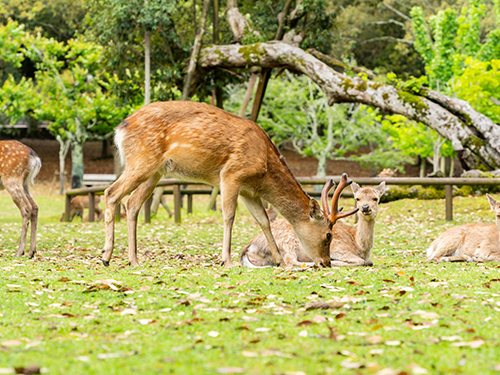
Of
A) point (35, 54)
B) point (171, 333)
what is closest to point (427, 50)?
point (35, 54)

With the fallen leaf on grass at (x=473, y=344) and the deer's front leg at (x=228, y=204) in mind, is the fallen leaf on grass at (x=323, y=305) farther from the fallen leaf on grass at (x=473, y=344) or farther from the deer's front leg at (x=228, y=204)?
the deer's front leg at (x=228, y=204)

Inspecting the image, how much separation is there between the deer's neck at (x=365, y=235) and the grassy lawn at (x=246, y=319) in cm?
28

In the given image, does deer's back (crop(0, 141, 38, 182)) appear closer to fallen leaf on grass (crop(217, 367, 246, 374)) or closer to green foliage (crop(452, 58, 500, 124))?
fallen leaf on grass (crop(217, 367, 246, 374))

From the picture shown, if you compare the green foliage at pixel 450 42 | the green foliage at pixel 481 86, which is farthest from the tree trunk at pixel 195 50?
the green foliage at pixel 450 42

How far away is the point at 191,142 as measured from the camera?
7.15 metres

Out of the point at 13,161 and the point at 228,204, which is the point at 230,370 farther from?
the point at 13,161

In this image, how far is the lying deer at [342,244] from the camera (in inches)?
294

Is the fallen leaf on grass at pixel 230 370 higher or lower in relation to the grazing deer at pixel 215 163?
lower

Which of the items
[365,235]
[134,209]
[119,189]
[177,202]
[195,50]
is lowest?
[177,202]

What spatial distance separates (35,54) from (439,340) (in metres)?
29.0

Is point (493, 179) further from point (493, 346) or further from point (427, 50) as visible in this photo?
point (427, 50)

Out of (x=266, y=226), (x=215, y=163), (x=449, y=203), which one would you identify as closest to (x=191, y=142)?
(x=215, y=163)

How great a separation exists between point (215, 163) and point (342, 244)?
177 centimetres

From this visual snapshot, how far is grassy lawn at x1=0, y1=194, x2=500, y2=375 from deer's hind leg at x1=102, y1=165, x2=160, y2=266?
0.31 m
